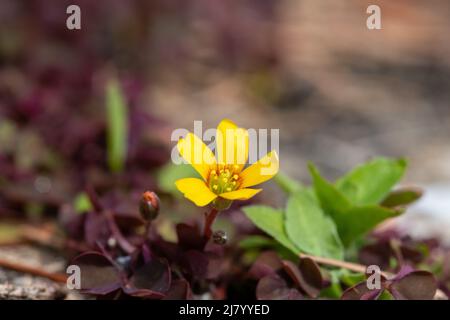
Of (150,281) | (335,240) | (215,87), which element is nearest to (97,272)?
(150,281)

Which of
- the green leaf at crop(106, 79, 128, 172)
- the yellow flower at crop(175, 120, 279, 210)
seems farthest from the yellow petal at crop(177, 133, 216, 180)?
the green leaf at crop(106, 79, 128, 172)

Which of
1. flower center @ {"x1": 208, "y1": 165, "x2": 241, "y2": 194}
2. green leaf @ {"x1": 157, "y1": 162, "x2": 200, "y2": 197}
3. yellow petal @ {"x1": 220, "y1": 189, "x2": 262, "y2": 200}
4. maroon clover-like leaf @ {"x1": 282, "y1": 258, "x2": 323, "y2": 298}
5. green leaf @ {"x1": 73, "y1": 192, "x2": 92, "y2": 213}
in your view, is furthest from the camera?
green leaf @ {"x1": 157, "y1": 162, "x2": 200, "y2": 197}

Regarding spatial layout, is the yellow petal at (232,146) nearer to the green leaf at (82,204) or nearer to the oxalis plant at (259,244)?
the oxalis plant at (259,244)

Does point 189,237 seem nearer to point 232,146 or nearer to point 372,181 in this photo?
point 232,146

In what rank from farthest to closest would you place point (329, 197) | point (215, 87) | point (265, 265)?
1. point (215, 87)
2. point (329, 197)
3. point (265, 265)

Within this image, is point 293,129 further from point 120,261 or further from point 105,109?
point 120,261

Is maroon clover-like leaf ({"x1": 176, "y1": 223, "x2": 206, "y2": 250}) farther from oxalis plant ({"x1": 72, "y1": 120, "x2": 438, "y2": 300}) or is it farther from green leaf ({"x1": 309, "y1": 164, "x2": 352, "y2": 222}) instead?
green leaf ({"x1": 309, "y1": 164, "x2": 352, "y2": 222})
